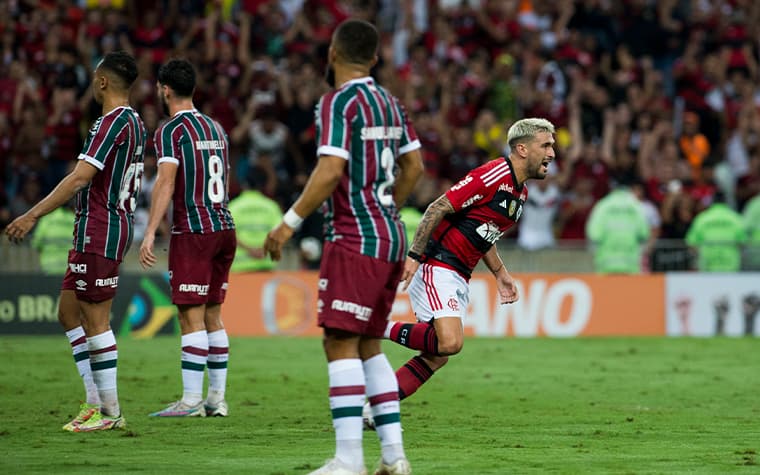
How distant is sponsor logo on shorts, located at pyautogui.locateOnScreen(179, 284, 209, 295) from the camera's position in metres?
10.1

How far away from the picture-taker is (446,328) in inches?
380

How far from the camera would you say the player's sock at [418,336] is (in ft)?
31.9

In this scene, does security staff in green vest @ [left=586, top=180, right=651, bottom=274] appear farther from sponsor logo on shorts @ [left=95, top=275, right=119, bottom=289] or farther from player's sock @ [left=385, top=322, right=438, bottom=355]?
sponsor logo on shorts @ [left=95, top=275, right=119, bottom=289]

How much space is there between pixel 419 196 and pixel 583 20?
24.7 feet

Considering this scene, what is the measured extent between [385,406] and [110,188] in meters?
3.37

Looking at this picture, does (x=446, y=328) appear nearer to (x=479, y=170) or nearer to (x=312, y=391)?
(x=479, y=170)

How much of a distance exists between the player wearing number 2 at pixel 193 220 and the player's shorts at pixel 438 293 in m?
1.64

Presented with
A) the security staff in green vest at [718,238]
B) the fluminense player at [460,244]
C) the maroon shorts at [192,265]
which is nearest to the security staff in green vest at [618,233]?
the security staff in green vest at [718,238]

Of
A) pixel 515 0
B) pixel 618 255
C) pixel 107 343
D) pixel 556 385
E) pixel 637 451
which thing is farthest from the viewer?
pixel 515 0

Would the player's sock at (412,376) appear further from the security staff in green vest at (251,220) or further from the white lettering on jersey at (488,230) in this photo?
the security staff in green vest at (251,220)

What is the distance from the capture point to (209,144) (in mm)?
10250

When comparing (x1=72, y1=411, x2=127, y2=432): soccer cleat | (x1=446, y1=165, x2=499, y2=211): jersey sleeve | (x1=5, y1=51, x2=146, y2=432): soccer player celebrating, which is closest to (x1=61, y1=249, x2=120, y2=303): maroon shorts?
(x1=5, y1=51, x2=146, y2=432): soccer player celebrating

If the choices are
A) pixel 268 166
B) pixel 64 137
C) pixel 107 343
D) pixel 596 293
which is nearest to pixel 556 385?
pixel 107 343

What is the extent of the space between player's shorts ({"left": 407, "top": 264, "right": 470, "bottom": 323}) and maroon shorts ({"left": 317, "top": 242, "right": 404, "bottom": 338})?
2377 mm
